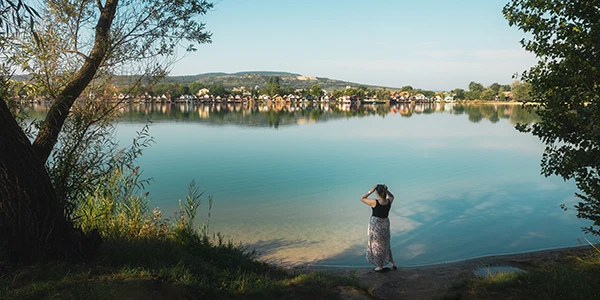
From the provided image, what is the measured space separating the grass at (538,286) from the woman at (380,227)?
172cm

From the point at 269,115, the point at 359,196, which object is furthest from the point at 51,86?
the point at 269,115

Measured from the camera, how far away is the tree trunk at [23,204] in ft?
15.4

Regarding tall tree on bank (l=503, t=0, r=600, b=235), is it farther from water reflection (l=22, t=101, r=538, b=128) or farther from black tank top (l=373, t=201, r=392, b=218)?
water reflection (l=22, t=101, r=538, b=128)

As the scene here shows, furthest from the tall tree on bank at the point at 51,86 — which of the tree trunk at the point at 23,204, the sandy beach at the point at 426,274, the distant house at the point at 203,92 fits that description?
the distant house at the point at 203,92

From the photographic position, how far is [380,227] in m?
8.21

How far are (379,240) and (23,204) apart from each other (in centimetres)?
580

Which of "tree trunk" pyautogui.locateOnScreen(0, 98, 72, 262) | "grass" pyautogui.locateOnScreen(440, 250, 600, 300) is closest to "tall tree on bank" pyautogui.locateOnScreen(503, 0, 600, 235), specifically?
"grass" pyautogui.locateOnScreen(440, 250, 600, 300)

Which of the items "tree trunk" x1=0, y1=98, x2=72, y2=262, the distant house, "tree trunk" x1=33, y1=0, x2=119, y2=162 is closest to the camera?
"tree trunk" x1=0, y1=98, x2=72, y2=262

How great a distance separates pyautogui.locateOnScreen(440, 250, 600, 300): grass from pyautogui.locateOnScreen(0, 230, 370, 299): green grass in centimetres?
152

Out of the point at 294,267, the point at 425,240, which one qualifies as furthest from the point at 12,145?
the point at 425,240

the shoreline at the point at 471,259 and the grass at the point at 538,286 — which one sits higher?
the grass at the point at 538,286

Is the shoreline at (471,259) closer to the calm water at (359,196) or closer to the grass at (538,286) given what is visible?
the calm water at (359,196)

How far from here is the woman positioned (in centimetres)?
816

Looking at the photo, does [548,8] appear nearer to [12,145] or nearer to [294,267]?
[294,267]
